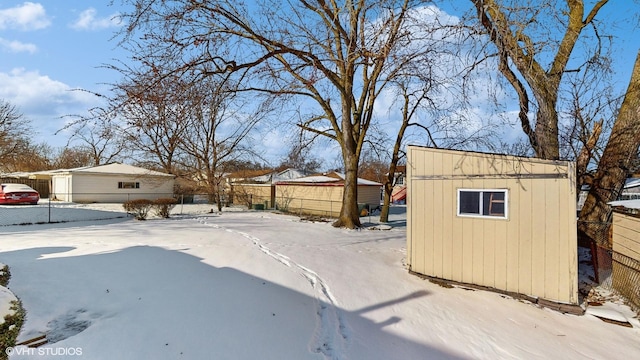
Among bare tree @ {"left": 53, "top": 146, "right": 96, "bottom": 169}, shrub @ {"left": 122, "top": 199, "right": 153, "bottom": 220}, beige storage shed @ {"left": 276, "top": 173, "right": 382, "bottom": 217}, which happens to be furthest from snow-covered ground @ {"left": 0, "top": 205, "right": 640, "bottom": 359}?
bare tree @ {"left": 53, "top": 146, "right": 96, "bottom": 169}

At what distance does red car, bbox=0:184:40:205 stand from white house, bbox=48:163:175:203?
9.21 feet

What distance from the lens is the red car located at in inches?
665

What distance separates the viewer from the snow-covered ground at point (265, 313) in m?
3.20

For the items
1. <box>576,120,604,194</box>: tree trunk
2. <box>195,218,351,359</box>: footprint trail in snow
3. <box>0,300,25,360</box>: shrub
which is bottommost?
<box>195,218,351,359</box>: footprint trail in snow

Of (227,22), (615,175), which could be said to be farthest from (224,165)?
(615,175)

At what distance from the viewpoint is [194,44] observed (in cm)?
686

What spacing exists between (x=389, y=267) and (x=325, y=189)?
44.5ft

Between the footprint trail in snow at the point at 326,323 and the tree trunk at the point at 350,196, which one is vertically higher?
the tree trunk at the point at 350,196

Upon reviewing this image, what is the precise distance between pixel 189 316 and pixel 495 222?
16.3 feet

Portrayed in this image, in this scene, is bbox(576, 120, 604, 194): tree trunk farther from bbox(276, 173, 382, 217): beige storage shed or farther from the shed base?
bbox(276, 173, 382, 217): beige storage shed

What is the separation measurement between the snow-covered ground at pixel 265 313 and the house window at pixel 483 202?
4.47 feet

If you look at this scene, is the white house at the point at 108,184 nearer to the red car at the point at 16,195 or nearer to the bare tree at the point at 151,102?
the red car at the point at 16,195

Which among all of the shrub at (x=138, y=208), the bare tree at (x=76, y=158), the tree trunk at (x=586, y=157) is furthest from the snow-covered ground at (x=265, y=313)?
the bare tree at (x=76, y=158)

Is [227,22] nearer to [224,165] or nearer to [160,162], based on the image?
[224,165]
